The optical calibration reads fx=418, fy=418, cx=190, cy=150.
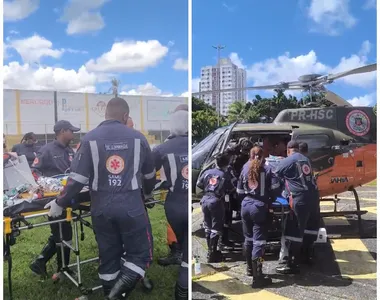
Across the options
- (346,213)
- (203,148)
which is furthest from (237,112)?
(346,213)

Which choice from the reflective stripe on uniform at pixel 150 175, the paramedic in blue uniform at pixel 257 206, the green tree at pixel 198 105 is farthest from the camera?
the paramedic in blue uniform at pixel 257 206

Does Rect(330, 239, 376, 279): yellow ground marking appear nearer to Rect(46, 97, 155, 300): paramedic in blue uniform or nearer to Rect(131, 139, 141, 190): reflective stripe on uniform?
Rect(46, 97, 155, 300): paramedic in blue uniform

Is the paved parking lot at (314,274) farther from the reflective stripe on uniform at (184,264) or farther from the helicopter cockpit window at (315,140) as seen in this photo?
the helicopter cockpit window at (315,140)

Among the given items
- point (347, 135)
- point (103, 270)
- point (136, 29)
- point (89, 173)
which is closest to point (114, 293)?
point (103, 270)

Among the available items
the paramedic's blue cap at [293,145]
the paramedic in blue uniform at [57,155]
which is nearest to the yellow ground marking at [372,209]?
the paramedic's blue cap at [293,145]

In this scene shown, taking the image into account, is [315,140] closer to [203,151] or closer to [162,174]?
[203,151]

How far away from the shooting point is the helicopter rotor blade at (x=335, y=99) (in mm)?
2355

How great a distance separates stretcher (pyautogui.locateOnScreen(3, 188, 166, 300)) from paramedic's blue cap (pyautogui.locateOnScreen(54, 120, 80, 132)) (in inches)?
11.7

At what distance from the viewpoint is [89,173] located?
199 centimetres

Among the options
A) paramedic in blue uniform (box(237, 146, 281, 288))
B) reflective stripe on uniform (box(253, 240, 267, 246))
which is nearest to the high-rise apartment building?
paramedic in blue uniform (box(237, 146, 281, 288))

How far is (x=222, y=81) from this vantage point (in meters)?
2.21

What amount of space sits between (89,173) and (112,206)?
197 millimetres

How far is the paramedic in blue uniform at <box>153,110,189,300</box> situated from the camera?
84.0 inches

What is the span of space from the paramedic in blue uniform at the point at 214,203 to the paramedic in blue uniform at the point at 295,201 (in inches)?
12.1
